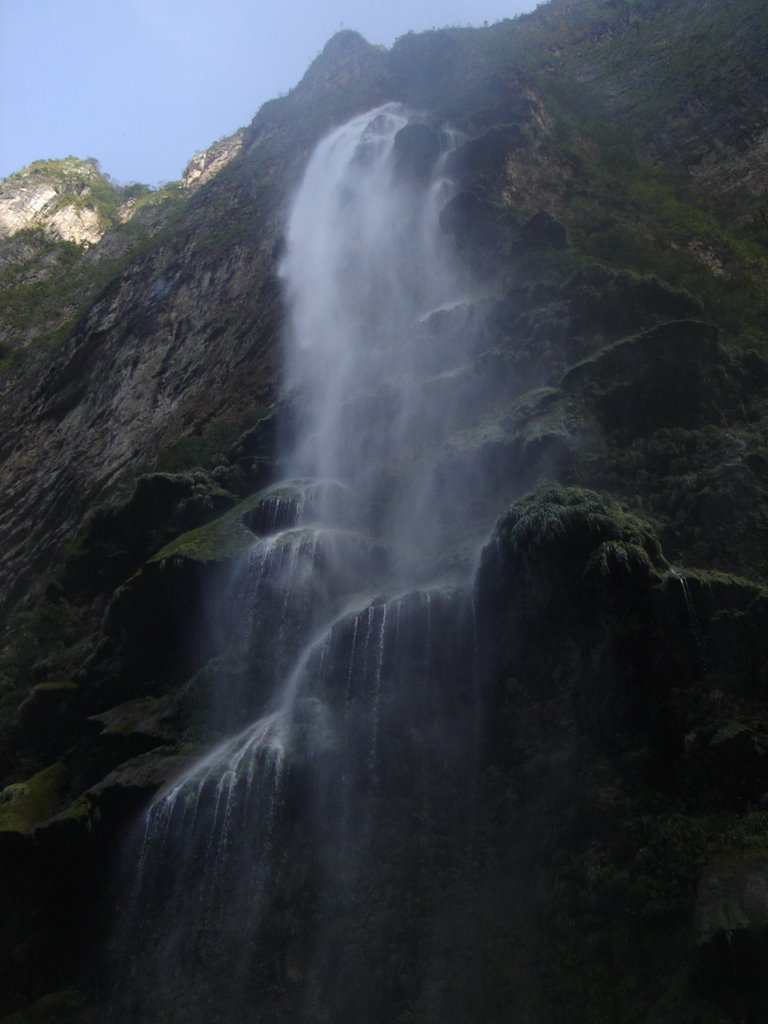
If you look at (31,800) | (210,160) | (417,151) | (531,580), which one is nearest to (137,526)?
(31,800)

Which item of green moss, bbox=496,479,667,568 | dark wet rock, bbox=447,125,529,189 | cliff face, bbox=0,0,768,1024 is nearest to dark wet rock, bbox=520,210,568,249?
cliff face, bbox=0,0,768,1024

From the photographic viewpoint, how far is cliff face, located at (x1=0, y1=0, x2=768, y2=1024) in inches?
461

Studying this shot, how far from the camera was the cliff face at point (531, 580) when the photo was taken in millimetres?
11703

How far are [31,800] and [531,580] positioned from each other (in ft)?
35.7

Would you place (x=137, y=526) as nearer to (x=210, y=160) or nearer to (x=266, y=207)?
(x=266, y=207)

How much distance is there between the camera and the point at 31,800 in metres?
16.7

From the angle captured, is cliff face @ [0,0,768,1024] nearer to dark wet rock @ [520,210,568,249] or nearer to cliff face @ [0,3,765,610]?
dark wet rock @ [520,210,568,249]

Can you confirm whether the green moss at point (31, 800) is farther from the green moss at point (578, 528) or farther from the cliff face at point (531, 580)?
the green moss at point (578, 528)

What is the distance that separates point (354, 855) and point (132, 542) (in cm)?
1309

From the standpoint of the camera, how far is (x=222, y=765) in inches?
595

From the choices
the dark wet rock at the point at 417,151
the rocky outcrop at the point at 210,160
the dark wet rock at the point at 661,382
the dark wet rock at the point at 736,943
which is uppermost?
→ the rocky outcrop at the point at 210,160

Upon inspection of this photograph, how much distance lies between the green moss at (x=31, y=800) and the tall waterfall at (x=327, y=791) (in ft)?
9.16

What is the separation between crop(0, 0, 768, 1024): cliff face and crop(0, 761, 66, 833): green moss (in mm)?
91

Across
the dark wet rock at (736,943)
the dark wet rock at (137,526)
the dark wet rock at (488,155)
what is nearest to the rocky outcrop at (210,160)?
the dark wet rock at (488,155)
